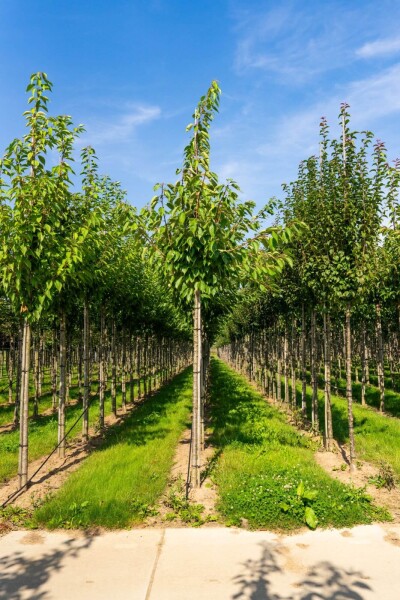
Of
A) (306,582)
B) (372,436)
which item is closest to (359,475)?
(372,436)

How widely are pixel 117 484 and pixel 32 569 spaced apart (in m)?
2.78

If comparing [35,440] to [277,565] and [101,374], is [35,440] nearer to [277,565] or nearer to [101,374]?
[101,374]

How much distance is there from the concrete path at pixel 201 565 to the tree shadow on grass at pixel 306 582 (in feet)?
0.04

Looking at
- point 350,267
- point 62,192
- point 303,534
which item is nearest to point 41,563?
point 303,534

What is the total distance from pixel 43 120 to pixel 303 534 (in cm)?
1011

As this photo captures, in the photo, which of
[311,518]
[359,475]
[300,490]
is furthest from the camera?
[359,475]

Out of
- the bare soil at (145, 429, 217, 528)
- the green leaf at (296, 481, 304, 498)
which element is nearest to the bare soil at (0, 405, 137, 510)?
the bare soil at (145, 429, 217, 528)

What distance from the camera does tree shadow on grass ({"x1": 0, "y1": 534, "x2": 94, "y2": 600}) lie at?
4.99m

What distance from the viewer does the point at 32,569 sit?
5.57 metres

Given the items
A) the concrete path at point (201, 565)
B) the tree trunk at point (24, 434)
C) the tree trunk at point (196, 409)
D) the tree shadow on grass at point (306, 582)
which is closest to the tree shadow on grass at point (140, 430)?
the tree trunk at point (24, 434)

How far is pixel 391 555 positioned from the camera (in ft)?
19.4

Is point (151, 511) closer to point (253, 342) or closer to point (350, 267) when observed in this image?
point (350, 267)

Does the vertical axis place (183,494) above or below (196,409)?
below

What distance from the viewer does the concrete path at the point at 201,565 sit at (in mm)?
4977
